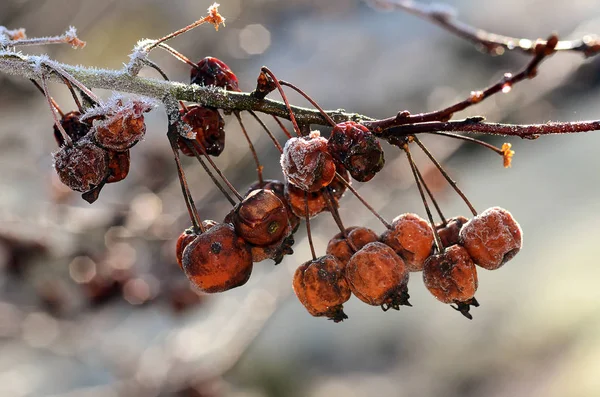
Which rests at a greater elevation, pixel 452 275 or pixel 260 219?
pixel 260 219

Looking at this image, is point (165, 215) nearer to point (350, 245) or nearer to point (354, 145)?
point (350, 245)

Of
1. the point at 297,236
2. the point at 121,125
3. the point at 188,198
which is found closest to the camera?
the point at 121,125

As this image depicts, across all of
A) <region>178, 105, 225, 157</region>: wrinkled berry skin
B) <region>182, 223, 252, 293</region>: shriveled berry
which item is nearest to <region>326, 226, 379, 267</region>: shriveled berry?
<region>182, 223, 252, 293</region>: shriveled berry

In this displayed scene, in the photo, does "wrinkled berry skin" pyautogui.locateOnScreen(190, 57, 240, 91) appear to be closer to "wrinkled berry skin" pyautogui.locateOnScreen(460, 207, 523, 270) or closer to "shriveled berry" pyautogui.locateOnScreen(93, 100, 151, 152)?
"shriveled berry" pyautogui.locateOnScreen(93, 100, 151, 152)

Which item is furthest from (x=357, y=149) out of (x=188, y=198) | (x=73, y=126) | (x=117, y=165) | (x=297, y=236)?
(x=297, y=236)

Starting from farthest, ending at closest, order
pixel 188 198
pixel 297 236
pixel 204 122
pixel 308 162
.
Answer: pixel 297 236
pixel 204 122
pixel 188 198
pixel 308 162

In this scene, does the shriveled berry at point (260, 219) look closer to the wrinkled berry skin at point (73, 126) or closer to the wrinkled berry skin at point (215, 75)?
the wrinkled berry skin at point (215, 75)

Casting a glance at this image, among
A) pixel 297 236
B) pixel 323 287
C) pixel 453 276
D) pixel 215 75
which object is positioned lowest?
pixel 453 276

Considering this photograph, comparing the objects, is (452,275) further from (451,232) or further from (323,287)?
(323,287)

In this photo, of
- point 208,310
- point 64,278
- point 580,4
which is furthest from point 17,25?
point 580,4
